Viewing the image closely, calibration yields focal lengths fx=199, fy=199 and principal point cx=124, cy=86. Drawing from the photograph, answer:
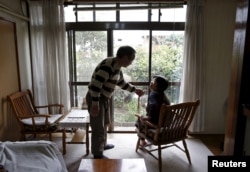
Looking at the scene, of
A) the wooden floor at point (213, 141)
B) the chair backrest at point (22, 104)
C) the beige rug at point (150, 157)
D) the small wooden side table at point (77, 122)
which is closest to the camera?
the beige rug at point (150, 157)

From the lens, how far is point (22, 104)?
113 inches

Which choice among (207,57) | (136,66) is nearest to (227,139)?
(207,57)

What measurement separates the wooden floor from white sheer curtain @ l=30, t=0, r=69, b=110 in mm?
2236

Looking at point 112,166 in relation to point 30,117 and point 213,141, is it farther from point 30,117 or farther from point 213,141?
point 213,141

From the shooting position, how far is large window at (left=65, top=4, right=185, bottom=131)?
3092 millimetres

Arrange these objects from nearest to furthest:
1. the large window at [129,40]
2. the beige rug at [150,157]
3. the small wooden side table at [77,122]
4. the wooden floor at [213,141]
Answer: the beige rug at [150,157], the small wooden side table at [77,122], the wooden floor at [213,141], the large window at [129,40]

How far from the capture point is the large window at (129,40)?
309 cm

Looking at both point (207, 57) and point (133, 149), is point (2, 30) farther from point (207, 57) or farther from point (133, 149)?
point (207, 57)

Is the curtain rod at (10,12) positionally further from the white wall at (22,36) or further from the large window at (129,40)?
the large window at (129,40)

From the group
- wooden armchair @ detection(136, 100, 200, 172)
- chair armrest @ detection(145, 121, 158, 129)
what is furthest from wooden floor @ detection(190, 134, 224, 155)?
chair armrest @ detection(145, 121, 158, 129)

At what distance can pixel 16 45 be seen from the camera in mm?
2818

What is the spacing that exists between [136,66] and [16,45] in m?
1.79

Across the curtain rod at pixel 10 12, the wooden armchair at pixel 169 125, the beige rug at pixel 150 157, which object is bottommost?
the beige rug at pixel 150 157

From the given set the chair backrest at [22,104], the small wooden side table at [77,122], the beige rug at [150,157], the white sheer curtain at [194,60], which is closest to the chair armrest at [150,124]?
the beige rug at [150,157]
